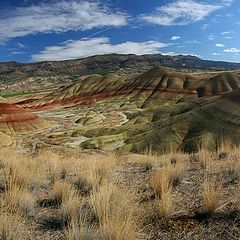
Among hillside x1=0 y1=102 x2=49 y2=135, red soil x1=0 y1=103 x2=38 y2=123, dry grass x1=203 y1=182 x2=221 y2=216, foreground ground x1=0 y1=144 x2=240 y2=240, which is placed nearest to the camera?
foreground ground x1=0 y1=144 x2=240 y2=240

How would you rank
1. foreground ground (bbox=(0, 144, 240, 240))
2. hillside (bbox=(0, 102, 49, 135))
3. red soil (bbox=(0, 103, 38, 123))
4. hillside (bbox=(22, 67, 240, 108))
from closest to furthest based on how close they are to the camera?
foreground ground (bbox=(0, 144, 240, 240)) → hillside (bbox=(0, 102, 49, 135)) → red soil (bbox=(0, 103, 38, 123)) → hillside (bbox=(22, 67, 240, 108))

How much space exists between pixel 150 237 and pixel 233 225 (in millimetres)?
1342

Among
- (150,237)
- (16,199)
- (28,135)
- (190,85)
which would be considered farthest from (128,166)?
(190,85)

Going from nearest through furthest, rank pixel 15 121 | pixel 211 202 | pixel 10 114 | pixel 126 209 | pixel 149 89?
pixel 211 202
pixel 126 209
pixel 10 114
pixel 15 121
pixel 149 89

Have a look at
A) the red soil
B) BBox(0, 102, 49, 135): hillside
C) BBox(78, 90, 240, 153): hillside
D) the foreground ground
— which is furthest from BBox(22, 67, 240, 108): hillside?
the foreground ground

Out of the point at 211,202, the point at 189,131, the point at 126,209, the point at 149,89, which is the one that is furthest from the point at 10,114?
the point at 211,202

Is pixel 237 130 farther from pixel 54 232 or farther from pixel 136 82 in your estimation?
pixel 136 82

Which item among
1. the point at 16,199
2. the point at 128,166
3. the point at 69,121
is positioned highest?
the point at 16,199

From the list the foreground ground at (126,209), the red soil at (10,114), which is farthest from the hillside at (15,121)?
the foreground ground at (126,209)

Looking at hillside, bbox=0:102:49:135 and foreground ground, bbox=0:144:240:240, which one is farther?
hillside, bbox=0:102:49:135

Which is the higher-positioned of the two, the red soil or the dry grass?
the dry grass

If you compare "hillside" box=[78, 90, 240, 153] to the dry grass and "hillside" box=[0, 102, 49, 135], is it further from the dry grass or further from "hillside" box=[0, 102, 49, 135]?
the dry grass

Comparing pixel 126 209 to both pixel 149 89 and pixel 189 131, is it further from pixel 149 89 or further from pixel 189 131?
pixel 149 89

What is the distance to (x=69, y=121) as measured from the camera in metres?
116
